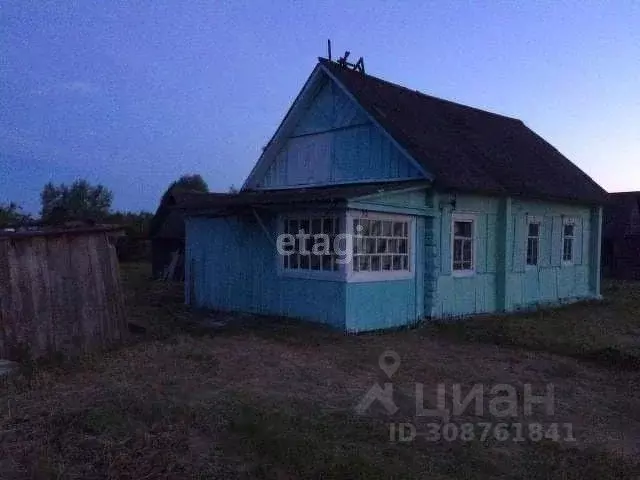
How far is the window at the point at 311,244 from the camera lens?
1148 centimetres

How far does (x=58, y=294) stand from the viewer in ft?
28.2

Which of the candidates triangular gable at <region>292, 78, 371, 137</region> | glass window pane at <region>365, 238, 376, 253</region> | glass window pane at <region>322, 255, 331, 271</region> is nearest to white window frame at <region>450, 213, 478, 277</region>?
glass window pane at <region>365, 238, 376, 253</region>

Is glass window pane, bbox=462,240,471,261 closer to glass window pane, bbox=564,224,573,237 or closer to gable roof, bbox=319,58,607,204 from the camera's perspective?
gable roof, bbox=319,58,607,204

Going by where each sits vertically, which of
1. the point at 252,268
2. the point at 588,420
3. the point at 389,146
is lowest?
the point at 588,420

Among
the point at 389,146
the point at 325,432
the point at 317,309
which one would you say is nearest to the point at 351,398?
the point at 325,432

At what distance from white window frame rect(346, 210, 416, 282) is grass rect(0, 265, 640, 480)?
135cm

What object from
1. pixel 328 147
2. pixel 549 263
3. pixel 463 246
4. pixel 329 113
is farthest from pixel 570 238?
pixel 329 113

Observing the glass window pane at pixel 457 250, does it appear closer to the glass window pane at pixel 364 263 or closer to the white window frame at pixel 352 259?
the white window frame at pixel 352 259

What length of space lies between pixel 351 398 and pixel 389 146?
7573mm

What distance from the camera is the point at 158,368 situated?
812 centimetres

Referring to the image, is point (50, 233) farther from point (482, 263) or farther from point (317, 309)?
point (482, 263)

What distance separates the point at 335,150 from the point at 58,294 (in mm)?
7965

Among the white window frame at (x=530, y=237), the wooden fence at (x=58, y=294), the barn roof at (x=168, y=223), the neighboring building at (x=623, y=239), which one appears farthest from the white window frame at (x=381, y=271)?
the neighboring building at (x=623, y=239)

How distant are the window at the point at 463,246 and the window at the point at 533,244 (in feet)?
9.04
